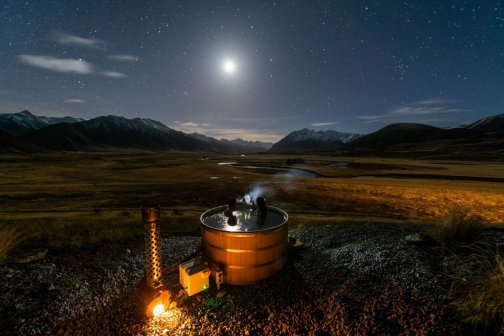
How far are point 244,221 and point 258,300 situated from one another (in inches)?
104

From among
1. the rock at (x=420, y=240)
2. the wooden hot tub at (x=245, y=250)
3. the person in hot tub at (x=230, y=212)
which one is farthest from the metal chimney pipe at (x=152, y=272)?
the rock at (x=420, y=240)

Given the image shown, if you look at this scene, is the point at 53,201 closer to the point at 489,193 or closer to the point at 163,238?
the point at 163,238

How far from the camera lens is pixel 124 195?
24.1 m

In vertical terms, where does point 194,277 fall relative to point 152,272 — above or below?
below

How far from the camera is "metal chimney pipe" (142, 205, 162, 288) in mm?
6305

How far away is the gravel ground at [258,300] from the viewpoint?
607 cm

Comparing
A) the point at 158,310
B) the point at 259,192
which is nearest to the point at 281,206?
the point at 259,192

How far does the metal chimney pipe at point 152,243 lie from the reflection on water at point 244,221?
80.5 inches

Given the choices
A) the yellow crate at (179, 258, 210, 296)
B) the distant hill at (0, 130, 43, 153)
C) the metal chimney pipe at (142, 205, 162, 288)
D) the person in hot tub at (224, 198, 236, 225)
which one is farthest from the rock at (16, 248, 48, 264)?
the distant hill at (0, 130, 43, 153)

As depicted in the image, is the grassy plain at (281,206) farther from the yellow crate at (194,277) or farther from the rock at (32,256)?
the yellow crate at (194,277)

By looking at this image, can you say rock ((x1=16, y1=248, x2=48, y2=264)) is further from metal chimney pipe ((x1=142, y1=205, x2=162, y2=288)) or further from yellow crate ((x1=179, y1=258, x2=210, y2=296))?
yellow crate ((x1=179, y1=258, x2=210, y2=296))

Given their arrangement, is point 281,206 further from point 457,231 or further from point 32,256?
point 32,256

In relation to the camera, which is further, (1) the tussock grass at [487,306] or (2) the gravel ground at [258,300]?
(2) the gravel ground at [258,300]

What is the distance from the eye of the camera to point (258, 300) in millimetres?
7152
